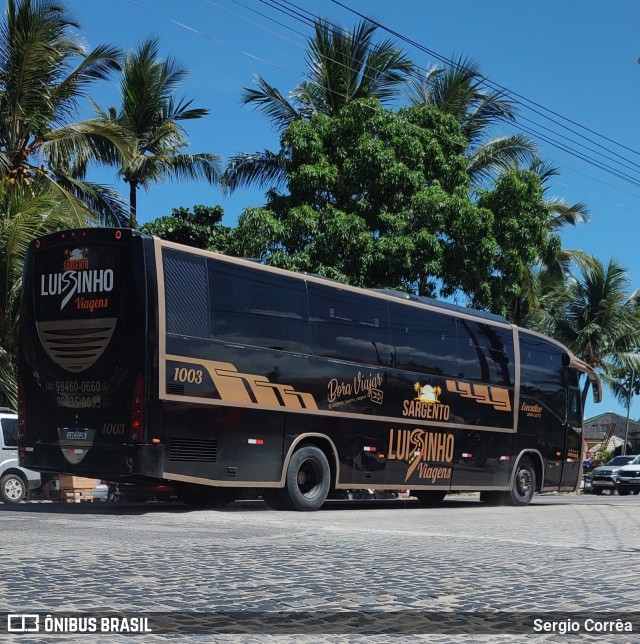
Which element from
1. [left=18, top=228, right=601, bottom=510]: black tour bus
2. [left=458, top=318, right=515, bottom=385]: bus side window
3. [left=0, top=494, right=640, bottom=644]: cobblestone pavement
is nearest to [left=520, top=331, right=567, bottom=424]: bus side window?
[left=458, top=318, right=515, bottom=385]: bus side window

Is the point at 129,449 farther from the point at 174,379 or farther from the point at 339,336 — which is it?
the point at 339,336

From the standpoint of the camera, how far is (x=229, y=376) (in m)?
14.3

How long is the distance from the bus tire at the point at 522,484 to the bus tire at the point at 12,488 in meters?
9.76

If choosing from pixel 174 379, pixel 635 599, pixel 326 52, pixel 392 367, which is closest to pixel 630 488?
pixel 326 52

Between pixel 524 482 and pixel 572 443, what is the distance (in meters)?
2.08

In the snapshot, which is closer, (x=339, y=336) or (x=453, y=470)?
(x=339, y=336)

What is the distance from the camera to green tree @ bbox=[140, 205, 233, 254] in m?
31.5

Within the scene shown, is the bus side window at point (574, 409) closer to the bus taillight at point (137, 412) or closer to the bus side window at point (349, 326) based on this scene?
the bus side window at point (349, 326)

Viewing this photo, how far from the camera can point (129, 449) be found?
43.4 ft

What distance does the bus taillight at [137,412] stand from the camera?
13141mm

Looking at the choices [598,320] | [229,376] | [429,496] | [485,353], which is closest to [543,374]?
[485,353]

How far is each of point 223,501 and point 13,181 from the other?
11.1m

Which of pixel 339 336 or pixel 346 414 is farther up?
pixel 339 336

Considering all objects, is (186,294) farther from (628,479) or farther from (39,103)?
(628,479)
